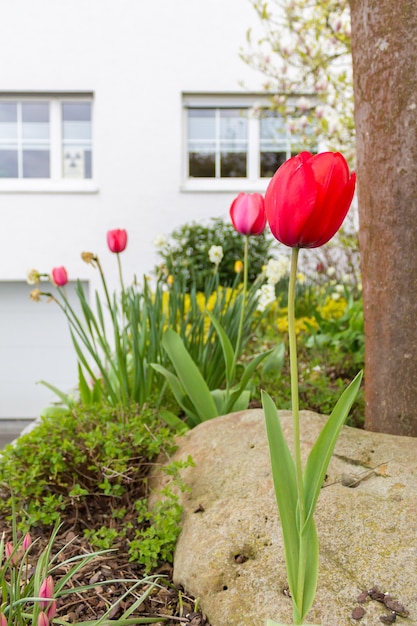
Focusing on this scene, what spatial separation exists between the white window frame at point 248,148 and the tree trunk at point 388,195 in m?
6.03

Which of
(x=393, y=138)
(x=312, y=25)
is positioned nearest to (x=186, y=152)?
(x=312, y=25)

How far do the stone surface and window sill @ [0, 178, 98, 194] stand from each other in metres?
6.51

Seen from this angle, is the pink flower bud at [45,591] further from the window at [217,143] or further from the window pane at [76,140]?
the window pane at [76,140]

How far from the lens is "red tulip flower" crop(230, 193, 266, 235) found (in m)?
1.68

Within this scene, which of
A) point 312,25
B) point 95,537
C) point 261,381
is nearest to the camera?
point 95,537

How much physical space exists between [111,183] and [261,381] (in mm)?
5701

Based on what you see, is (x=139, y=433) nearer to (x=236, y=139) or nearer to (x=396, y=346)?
(x=396, y=346)

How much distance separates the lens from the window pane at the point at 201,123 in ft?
25.4

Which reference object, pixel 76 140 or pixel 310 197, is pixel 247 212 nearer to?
pixel 310 197

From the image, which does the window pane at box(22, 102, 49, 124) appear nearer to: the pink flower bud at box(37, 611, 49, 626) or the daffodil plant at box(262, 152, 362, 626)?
the daffodil plant at box(262, 152, 362, 626)

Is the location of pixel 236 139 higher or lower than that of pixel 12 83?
lower

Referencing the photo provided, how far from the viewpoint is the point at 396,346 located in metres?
1.63

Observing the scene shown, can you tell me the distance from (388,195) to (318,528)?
2.92ft

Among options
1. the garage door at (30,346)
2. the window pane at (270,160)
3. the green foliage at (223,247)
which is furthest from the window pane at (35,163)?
the window pane at (270,160)
